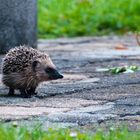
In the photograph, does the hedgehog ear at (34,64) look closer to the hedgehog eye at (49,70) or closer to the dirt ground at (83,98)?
the hedgehog eye at (49,70)

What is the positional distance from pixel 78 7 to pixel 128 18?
120 cm

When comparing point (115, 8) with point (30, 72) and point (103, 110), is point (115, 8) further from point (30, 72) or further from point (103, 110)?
point (103, 110)

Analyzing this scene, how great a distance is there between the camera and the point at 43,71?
687 cm

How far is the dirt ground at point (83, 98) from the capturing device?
5.32m

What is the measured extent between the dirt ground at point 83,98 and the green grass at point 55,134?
405 mm

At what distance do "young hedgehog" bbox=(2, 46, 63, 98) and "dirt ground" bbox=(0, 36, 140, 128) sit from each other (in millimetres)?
108

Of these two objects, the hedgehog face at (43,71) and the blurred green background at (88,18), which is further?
→ the blurred green background at (88,18)

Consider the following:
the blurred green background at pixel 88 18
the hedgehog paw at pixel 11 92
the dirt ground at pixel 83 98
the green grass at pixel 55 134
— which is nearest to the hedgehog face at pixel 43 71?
the dirt ground at pixel 83 98

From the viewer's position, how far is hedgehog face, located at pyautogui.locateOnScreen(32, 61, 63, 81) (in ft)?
22.4

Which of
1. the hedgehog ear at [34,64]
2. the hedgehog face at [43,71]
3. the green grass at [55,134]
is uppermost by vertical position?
the green grass at [55,134]

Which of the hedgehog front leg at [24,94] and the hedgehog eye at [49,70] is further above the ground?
the hedgehog eye at [49,70]

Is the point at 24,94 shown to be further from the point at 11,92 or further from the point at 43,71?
the point at 43,71

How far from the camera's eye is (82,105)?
19.8ft

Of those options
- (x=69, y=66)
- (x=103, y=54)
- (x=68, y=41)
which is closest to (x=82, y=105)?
(x=69, y=66)
